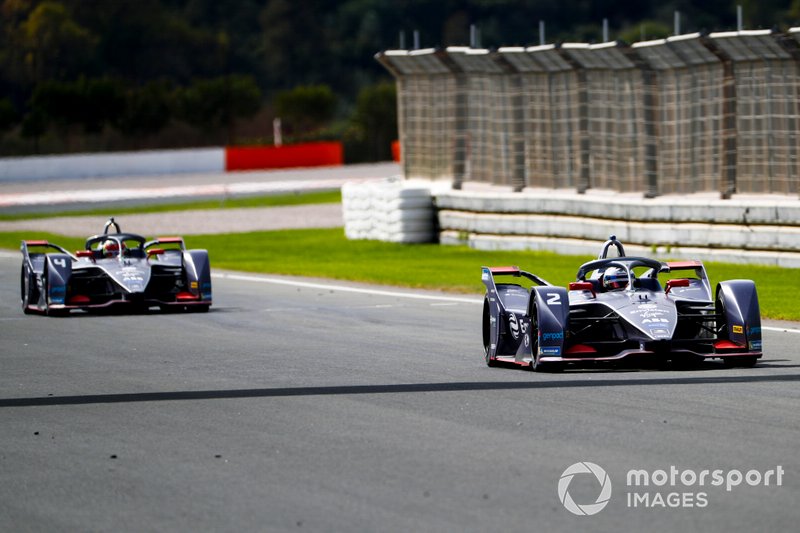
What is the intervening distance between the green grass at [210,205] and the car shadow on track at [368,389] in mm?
33026

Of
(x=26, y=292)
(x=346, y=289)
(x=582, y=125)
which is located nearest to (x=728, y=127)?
(x=582, y=125)

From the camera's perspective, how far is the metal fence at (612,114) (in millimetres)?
22250

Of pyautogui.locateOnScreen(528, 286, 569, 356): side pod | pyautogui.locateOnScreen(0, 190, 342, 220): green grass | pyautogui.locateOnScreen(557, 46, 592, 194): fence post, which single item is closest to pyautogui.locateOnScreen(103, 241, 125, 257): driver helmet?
pyautogui.locateOnScreen(528, 286, 569, 356): side pod

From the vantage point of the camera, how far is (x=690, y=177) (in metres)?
23.7

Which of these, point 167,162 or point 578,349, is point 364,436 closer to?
point 578,349

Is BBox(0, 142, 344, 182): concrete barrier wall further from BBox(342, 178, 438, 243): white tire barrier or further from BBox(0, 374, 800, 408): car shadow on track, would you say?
BBox(0, 374, 800, 408): car shadow on track

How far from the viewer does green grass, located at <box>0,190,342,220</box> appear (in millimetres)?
44669

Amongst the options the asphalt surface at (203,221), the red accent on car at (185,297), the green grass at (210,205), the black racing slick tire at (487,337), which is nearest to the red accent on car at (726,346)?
the black racing slick tire at (487,337)

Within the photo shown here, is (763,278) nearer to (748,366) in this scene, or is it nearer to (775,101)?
(775,101)

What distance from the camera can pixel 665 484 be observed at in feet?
24.3

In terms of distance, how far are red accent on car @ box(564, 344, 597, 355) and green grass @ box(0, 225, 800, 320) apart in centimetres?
505

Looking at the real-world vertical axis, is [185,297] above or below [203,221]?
below

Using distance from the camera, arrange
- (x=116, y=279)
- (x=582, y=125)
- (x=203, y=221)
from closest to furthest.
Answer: (x=116, y=279), (x=582, y=125), (x=203, y=221)

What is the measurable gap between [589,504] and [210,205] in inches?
1580
